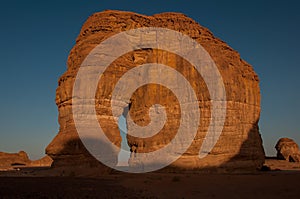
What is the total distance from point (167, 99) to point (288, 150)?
31764 mm

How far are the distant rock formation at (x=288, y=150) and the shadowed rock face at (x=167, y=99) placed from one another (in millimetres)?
25550

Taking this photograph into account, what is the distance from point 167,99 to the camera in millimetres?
27547

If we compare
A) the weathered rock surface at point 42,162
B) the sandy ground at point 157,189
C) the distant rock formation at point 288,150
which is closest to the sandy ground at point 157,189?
the sandy ground at point 157,189

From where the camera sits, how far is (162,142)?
26984 millimetres

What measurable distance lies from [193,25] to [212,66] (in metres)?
5.38

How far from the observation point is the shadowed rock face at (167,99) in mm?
24547

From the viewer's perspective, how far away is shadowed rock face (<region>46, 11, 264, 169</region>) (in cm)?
2455

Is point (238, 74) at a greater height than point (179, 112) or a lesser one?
greater

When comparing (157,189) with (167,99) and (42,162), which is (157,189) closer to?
(167,99)

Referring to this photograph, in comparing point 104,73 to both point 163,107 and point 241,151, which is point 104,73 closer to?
point 163,107

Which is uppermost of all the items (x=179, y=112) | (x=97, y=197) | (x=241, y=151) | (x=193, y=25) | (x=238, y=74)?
(x=193, y=25)

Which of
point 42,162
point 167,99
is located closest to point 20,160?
point 42,162

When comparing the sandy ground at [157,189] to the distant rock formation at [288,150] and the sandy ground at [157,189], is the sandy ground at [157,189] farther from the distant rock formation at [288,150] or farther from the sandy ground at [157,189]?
the distant rock formation at [288,150]

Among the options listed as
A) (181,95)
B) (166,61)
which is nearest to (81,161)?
(181,95)
